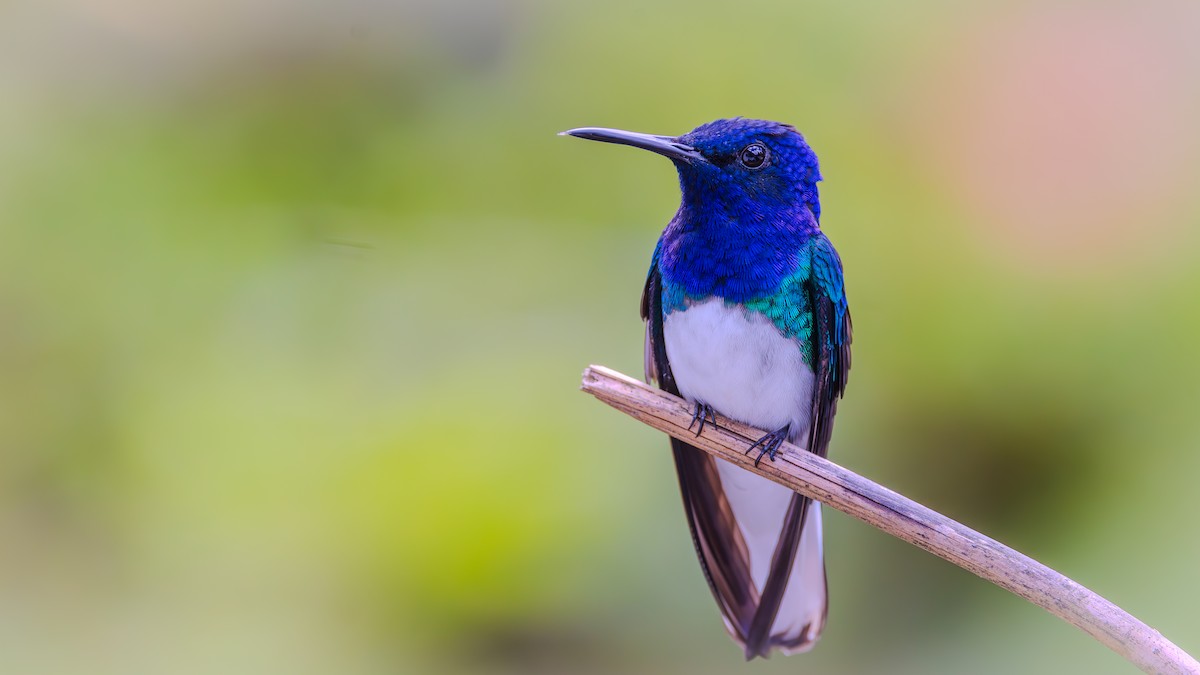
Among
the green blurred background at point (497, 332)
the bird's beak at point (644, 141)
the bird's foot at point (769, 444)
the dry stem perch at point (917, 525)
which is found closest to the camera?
the dry stem perch at point (917, 525)

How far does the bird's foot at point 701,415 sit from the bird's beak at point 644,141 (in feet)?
1.15

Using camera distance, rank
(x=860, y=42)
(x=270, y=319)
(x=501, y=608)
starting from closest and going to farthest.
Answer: (x=501, y=608)
(x=270, y=319)
(x=860, y=42)

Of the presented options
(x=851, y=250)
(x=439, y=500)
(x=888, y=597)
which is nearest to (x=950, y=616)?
(x=888, y=597)

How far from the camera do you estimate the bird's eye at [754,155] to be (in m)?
1.31

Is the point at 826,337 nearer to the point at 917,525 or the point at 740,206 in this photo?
the point at 740,206

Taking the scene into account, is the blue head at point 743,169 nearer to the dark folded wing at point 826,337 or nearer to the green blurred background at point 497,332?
the dark folded wing at point 826,337

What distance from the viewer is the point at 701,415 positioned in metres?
1.41

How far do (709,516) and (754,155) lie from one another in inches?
22.8

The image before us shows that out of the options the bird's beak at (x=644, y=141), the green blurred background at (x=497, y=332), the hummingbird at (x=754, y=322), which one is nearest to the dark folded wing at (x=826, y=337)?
the hummingbird at (x=754, y=322)

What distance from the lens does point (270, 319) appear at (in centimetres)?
220

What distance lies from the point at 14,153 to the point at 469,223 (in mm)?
1015

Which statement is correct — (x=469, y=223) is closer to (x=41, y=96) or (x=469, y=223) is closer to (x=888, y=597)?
(x=41, y=96)

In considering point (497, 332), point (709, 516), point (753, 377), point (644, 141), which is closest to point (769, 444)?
point (753, 377)

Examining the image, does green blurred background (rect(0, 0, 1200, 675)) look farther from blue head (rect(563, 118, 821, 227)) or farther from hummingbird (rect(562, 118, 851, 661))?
blue head (rect(563, 118, 821, 227))
